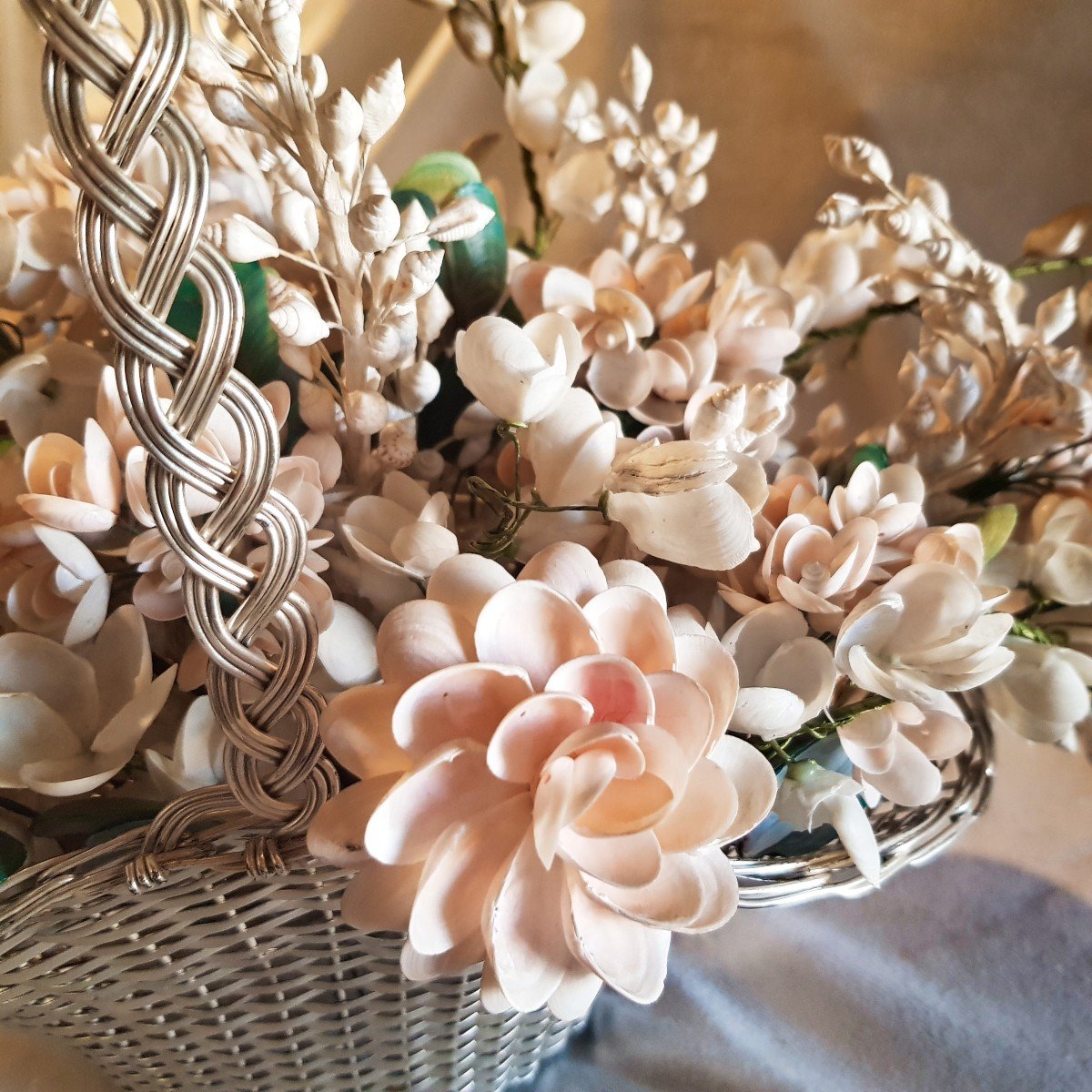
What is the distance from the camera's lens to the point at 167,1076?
0.35m

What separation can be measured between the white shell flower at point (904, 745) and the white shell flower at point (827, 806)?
0.03ft

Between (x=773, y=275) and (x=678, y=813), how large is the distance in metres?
0.30

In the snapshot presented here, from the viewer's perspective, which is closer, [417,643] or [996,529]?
[417,643]

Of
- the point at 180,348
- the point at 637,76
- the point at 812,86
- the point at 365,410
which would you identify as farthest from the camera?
the point at 812,86

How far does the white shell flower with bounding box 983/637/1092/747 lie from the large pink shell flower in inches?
6.4

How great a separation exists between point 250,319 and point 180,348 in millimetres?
155

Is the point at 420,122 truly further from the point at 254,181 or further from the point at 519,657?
the point at 519,657

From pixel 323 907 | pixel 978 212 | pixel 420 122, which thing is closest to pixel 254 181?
pixel 323 907

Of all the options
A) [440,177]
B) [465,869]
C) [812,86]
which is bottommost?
[465,869]

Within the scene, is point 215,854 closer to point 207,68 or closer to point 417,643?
→ point 417,643

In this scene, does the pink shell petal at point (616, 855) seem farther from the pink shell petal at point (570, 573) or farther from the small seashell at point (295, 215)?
the small seashell at point (295, 215)

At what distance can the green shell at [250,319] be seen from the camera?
0.31 m

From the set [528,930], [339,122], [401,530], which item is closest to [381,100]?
[339,122]

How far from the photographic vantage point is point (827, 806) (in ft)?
0.98
